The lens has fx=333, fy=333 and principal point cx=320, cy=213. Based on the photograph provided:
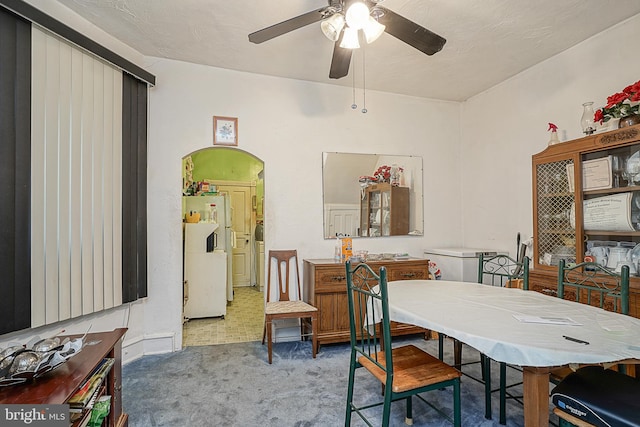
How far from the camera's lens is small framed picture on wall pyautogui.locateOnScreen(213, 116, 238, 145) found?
338cm

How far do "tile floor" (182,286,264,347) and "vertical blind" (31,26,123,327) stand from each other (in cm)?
115

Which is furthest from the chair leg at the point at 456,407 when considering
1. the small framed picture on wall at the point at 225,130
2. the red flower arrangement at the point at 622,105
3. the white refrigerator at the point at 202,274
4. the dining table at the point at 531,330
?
the white refrigerator at the point at 202,274

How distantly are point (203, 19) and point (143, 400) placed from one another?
2.81m

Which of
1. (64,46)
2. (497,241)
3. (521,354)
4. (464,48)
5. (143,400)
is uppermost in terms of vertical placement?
(464,48)

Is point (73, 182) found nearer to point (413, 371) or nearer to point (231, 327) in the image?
point (231, 327)

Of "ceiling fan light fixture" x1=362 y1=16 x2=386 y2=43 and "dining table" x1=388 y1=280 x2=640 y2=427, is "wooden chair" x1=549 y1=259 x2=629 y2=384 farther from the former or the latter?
"ceiling fan light fixture" x1=362 y1=16 x2=386 y2=43

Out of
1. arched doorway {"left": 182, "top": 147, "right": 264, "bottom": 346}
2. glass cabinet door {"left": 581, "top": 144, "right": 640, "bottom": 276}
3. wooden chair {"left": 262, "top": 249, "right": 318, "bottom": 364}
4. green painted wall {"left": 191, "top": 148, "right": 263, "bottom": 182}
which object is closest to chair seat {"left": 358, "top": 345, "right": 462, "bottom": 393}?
wooden chair {"left": 262, "top": 249, "right": 318, "bottom": 364}

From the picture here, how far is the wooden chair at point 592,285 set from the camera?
195 centimetres

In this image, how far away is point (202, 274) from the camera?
4371 millimetres

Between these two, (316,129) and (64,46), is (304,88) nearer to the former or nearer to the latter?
(316,129)

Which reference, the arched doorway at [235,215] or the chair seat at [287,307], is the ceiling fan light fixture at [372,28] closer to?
the chair seat at [287,307]

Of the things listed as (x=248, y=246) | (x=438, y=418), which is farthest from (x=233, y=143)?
(x=248, y=246)

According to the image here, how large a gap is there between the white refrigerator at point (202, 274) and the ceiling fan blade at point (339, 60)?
270 cm

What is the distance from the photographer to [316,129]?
374 centimetres
